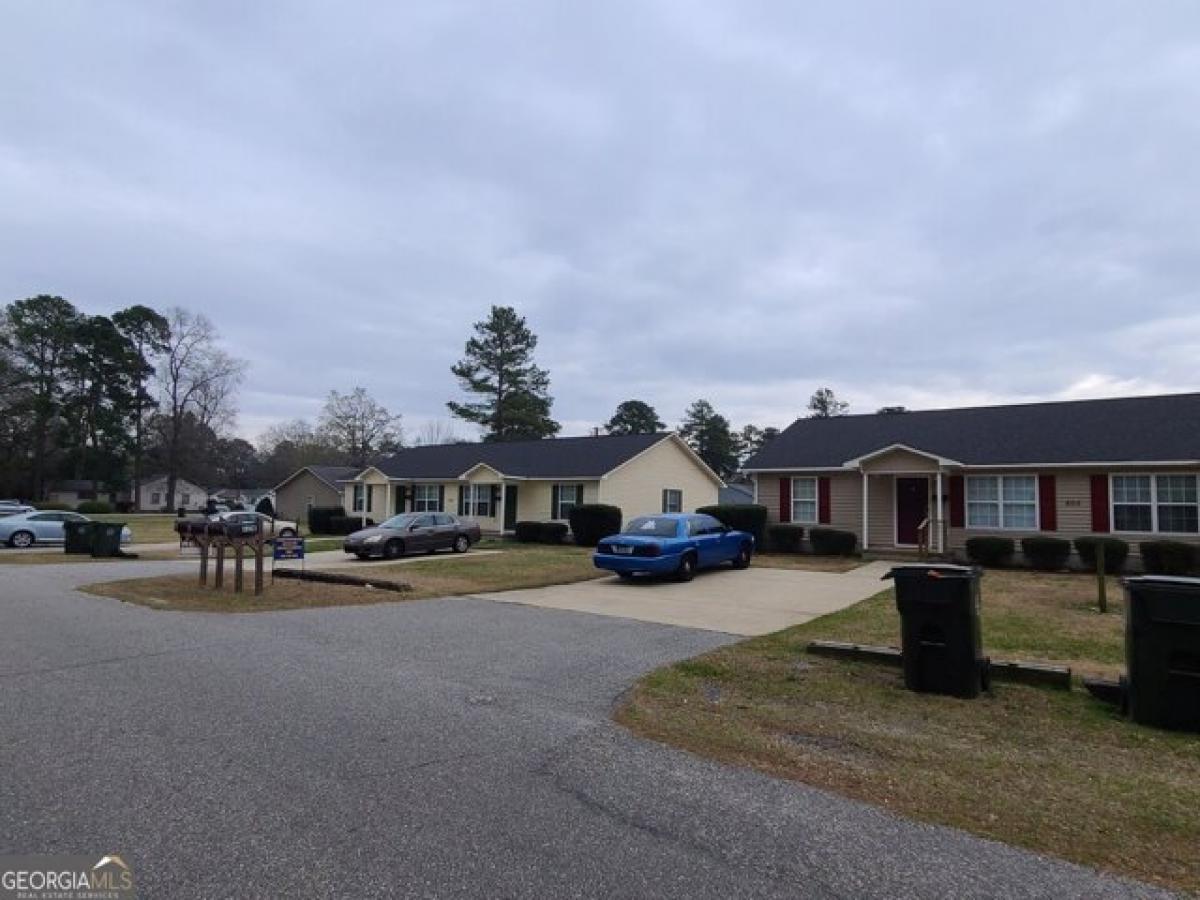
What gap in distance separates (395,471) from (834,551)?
2297cm

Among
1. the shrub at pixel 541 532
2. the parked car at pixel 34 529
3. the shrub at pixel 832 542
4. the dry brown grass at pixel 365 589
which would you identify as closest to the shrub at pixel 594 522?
the shrub at pixel 541 532

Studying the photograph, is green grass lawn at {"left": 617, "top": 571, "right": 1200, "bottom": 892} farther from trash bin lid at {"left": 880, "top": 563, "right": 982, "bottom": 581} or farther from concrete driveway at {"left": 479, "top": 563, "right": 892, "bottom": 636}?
concrete driveway at {"left": 479, "top": 563, "right": 892, "bottom": 636}

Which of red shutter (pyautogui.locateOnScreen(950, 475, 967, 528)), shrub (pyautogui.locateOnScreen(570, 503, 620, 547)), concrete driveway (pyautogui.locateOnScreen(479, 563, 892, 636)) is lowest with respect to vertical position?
concrete driveway (pyautogui.locateOnScreen(479, 563, 892, 636))

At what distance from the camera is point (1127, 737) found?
5574 mm

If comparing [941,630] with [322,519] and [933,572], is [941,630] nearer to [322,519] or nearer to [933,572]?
[933,572]

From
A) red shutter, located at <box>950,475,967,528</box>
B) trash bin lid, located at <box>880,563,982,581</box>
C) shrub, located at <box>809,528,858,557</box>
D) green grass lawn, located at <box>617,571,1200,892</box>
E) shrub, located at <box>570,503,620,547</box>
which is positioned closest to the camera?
green grass lawn, located at <box>617,571,1200,892</box>

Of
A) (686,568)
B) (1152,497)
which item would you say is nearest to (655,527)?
(686,568)

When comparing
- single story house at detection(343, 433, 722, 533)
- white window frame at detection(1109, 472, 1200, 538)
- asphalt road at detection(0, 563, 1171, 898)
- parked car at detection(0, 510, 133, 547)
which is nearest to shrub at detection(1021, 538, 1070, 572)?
white window frame at detection(1109, 472, 1200, 538)

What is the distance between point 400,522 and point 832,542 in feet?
42.1

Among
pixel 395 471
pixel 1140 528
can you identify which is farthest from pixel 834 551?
pixel 395 471

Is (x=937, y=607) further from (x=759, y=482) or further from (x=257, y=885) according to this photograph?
(x=759, y=482)

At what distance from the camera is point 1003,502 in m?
20.8

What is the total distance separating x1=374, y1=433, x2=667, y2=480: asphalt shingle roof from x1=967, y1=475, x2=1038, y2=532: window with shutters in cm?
1314

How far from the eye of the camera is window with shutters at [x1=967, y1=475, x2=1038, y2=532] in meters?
20.5
